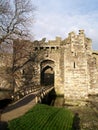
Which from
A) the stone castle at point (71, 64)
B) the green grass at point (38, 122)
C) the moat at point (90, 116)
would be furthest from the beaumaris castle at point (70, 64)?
the green grass at point (38, 122)

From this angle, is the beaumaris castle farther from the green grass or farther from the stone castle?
the green grass

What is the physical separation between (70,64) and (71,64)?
99mm

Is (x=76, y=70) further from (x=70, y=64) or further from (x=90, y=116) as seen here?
(x=90, y=116)

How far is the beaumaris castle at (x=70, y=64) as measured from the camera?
2486 centimetres

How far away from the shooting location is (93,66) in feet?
92.7

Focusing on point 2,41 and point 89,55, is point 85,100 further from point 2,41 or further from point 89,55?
point 2,41

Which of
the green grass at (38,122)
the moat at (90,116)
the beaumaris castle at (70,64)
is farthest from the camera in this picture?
the beaumaris castle at (70,64)

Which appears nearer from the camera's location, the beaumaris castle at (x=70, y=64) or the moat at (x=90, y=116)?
the moat at (x=90, y=116)

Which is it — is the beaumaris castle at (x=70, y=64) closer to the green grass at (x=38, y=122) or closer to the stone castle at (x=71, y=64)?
the stone castle at (x=71, y=64)

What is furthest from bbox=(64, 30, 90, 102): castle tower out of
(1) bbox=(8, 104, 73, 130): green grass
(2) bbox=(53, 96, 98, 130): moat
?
(1) bbox=(8, 104, 73, 130): green grass

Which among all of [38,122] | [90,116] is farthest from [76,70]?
[38,122]

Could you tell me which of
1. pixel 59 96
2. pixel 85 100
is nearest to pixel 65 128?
pixel 85 100

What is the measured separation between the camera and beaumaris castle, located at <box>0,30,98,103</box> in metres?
24.9

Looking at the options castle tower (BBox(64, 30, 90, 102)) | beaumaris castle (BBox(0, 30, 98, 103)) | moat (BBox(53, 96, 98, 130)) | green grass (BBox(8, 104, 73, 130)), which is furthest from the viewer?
beaumaris castle (BBox(0, 30, 98, 103))
